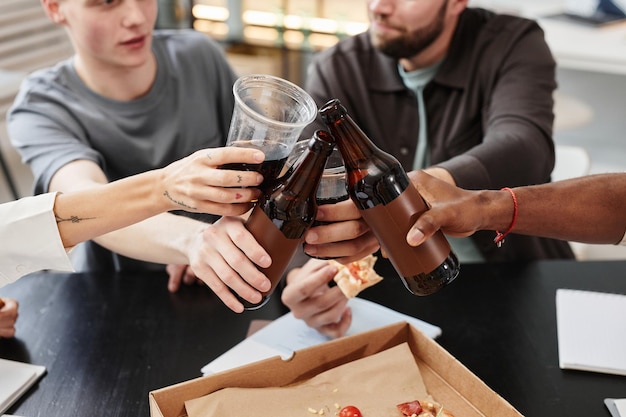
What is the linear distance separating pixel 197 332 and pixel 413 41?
3.74ft

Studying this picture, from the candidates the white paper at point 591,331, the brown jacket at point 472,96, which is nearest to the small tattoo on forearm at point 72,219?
the brown jacket at point 472,96

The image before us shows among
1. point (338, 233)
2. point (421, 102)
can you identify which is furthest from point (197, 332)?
point (421, 102)

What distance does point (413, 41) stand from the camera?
208 cm

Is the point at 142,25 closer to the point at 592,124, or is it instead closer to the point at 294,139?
the point at 294,139

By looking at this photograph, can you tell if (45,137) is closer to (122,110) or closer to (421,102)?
(122,110)

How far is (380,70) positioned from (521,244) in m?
0.72

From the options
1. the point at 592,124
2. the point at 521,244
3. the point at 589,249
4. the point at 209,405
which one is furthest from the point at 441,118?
the point at 592,124

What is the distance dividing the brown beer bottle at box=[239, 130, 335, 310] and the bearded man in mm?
843

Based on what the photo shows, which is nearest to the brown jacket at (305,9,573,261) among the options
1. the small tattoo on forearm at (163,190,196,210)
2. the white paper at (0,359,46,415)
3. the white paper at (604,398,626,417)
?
the white paper at (604,398,626,417)

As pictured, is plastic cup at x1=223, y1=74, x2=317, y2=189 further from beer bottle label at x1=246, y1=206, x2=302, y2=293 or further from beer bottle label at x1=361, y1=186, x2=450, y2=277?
beer bottle label at x1=361, y1=186, x2=450, y2=277

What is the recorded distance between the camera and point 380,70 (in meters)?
2.22

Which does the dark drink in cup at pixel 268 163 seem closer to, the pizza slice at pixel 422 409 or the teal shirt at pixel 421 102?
the pizza slice at pixel 422 409

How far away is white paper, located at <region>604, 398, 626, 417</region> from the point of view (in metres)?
1.22

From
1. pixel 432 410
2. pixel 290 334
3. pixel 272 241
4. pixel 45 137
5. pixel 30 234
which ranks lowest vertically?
pixel 290 334
